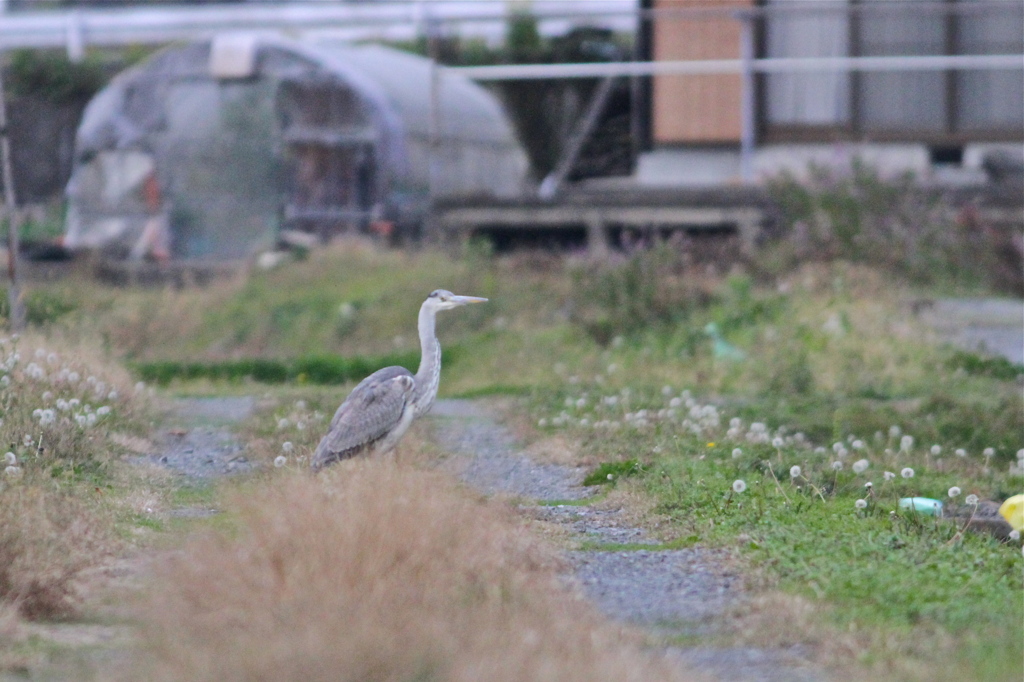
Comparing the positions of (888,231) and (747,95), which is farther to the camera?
(747,95)

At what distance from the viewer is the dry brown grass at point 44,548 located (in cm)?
520

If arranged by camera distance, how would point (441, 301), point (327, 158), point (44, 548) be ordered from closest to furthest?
point (44, 548) < point (441, 301) < point (327, 158)

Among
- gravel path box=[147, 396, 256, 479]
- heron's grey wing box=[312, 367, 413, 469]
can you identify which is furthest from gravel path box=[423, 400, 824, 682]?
gravel path box=[147, 396, 256, 479]

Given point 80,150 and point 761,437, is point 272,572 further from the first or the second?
point 80,150

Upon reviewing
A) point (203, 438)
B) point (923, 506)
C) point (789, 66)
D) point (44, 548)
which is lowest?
point (203, 438)

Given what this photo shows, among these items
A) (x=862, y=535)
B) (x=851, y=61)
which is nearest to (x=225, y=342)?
(x=851, y=61)

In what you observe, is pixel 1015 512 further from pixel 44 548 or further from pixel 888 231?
Result: pixel 888 231

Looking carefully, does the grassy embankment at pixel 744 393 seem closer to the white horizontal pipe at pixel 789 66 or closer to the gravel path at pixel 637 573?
the gravel path at pixel 637 573

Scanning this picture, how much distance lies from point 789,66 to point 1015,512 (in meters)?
10.2

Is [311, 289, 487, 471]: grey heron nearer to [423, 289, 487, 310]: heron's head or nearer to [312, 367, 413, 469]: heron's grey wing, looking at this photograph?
[312, 367, 413, 469]: heron's grey wing

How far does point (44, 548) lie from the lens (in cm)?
546

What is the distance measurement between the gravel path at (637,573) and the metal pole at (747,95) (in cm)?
900

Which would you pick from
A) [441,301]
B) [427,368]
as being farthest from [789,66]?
[427,368]

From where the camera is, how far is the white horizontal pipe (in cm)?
1570
